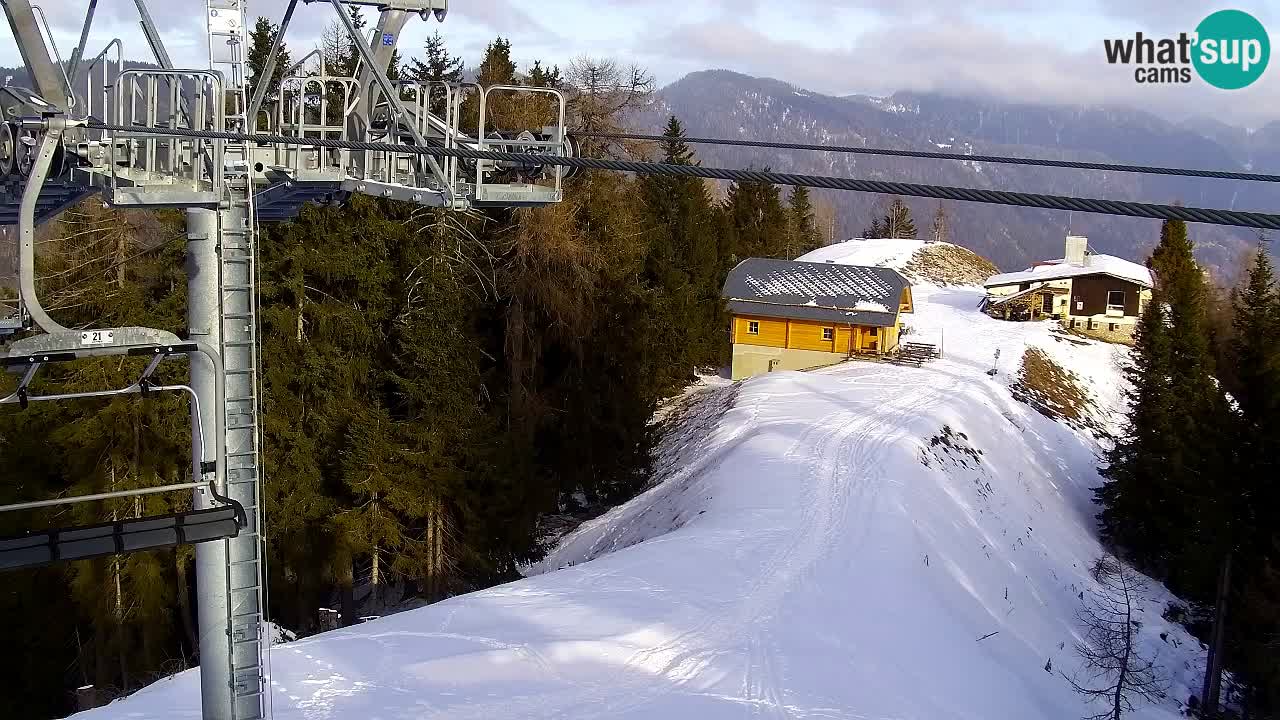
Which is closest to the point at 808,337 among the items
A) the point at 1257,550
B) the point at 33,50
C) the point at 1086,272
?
the point at 1086,272

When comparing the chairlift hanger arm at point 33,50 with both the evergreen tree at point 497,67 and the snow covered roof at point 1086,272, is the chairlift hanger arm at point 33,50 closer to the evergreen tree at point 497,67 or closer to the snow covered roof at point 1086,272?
the evergreen tree at point 497,67

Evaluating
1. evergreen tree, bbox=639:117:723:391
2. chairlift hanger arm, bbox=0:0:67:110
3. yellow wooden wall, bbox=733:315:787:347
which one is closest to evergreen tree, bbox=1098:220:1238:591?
yellow wooden wall, bbox=733:315:787:347

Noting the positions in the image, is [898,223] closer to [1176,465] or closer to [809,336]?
[809,336]

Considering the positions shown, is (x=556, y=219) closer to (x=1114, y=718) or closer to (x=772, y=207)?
(x=1114, y=718)

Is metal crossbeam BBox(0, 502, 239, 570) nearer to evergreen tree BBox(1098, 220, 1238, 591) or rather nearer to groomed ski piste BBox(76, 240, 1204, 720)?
groomed ski piste BBox(76, 240, 1204, 720)

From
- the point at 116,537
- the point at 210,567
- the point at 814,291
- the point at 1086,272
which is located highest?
the point at 1086,272
